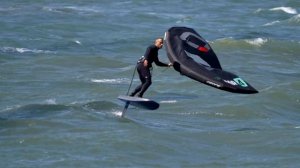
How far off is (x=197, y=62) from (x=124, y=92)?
21.4 feet

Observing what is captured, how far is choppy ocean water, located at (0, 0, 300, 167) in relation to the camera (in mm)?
20922

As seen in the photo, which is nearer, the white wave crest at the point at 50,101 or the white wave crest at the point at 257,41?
the white wave crest at the point at 50,101

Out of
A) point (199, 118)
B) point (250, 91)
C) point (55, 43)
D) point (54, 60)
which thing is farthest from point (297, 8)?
point (250, 91)

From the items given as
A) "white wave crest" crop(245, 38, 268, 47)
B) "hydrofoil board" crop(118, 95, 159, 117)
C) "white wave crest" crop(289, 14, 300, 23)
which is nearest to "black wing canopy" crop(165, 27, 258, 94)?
"hydrofoil board" crop(118, 95, 159, 117)

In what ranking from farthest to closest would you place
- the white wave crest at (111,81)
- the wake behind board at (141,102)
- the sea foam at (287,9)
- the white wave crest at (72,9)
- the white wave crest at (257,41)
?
the sea foam at (287,9)
the white wave crest at (72,9)
the white wave crest at (257,41)
the white wave crest at (111,81)
the wake behind board at (141,102)

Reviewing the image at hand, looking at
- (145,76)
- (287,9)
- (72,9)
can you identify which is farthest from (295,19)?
(145,76)

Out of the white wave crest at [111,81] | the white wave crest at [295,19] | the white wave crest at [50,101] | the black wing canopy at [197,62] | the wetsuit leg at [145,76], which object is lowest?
the white wave crest at [295,19]

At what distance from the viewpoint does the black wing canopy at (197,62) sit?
2158cm

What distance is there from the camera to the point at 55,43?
1506 inches

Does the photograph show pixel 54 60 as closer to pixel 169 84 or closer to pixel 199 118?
pixel 169 84

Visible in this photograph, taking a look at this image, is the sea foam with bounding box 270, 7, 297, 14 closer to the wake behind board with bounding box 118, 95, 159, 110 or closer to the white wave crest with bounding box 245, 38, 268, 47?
the white wave crest with bounding box 245, 38, 268, 47

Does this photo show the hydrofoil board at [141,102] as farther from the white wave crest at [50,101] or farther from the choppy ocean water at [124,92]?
the white wave crest at [50,101]

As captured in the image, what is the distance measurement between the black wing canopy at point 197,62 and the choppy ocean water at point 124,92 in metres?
1.37

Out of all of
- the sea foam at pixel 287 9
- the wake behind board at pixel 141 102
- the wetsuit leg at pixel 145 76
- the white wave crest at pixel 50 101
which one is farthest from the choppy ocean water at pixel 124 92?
the wetsuit leg at pixel 145 76
